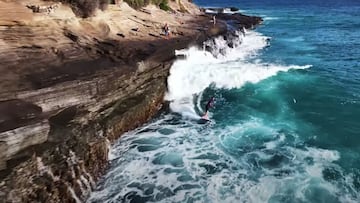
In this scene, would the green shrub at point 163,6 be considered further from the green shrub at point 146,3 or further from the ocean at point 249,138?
the ocean at point 249,138

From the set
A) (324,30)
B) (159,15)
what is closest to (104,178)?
(159,15)

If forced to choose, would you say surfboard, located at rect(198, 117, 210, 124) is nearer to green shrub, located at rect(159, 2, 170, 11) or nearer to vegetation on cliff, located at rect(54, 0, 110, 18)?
vegetation on cliff, located at rect(54, 0, 110, 18)

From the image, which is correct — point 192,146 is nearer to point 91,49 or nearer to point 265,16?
point 91,49

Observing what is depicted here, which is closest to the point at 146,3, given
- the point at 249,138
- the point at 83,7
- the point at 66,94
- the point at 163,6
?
the point at 163,6

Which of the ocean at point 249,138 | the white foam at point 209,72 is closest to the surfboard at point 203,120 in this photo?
the ocean at point 249,138

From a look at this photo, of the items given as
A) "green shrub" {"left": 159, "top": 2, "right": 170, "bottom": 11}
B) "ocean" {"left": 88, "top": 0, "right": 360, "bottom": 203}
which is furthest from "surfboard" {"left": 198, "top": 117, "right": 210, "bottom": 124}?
"green shrub" {"left": 159, "top": 2, "right": 170, "bottom": 11}

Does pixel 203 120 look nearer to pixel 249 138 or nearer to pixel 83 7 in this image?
pixel 249 138

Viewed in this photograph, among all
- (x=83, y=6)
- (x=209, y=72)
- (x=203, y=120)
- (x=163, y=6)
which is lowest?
(x=203, y=120)

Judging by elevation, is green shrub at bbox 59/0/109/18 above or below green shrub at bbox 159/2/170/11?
above
